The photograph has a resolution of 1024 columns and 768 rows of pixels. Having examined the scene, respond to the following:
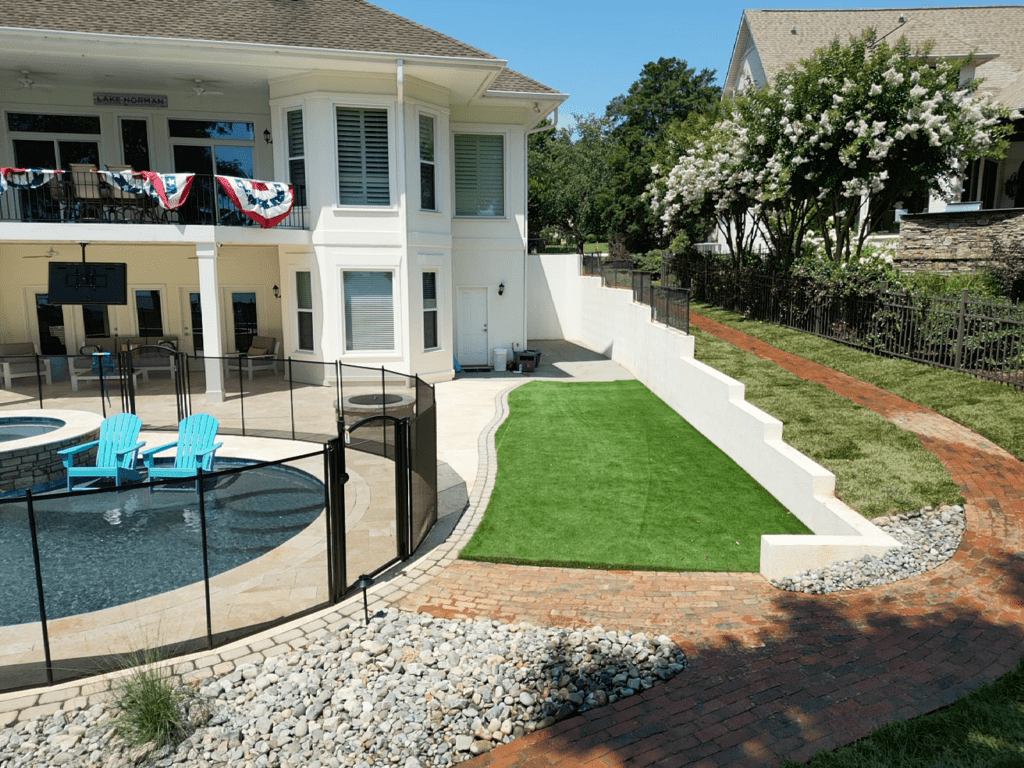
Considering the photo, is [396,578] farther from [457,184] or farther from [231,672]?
[457,184]

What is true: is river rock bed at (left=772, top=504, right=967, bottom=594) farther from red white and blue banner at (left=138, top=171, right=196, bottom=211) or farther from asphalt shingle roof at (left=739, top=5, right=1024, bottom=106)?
asphalt shingle roof at (left=739, top=5, right=1024, bottom=106)

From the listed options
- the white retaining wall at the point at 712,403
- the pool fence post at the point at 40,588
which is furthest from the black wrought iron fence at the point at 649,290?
the pool fence post at the point at 40,588

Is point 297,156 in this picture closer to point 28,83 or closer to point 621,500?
point 28,83

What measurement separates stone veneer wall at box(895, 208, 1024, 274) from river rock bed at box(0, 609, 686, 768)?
59.2 feet

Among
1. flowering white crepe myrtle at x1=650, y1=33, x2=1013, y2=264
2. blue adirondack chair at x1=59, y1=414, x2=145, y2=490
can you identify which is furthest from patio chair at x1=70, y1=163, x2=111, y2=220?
flowering white crepe myrtle at x1=650, y1=33, x2=1013, y2=264

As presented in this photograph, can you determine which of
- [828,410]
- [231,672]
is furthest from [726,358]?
[231,672]

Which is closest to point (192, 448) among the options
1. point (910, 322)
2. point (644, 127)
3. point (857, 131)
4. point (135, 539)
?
point (135, 539)

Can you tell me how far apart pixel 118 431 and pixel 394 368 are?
7.39m

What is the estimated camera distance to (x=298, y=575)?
24.6 feet

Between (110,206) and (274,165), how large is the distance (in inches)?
150

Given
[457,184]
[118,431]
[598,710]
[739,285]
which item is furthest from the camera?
[739,285]

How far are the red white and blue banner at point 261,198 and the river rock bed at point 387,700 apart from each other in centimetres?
1187

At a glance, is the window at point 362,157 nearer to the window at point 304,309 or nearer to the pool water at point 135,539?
the window at point 304,309

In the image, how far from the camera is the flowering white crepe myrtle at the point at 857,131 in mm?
16719
